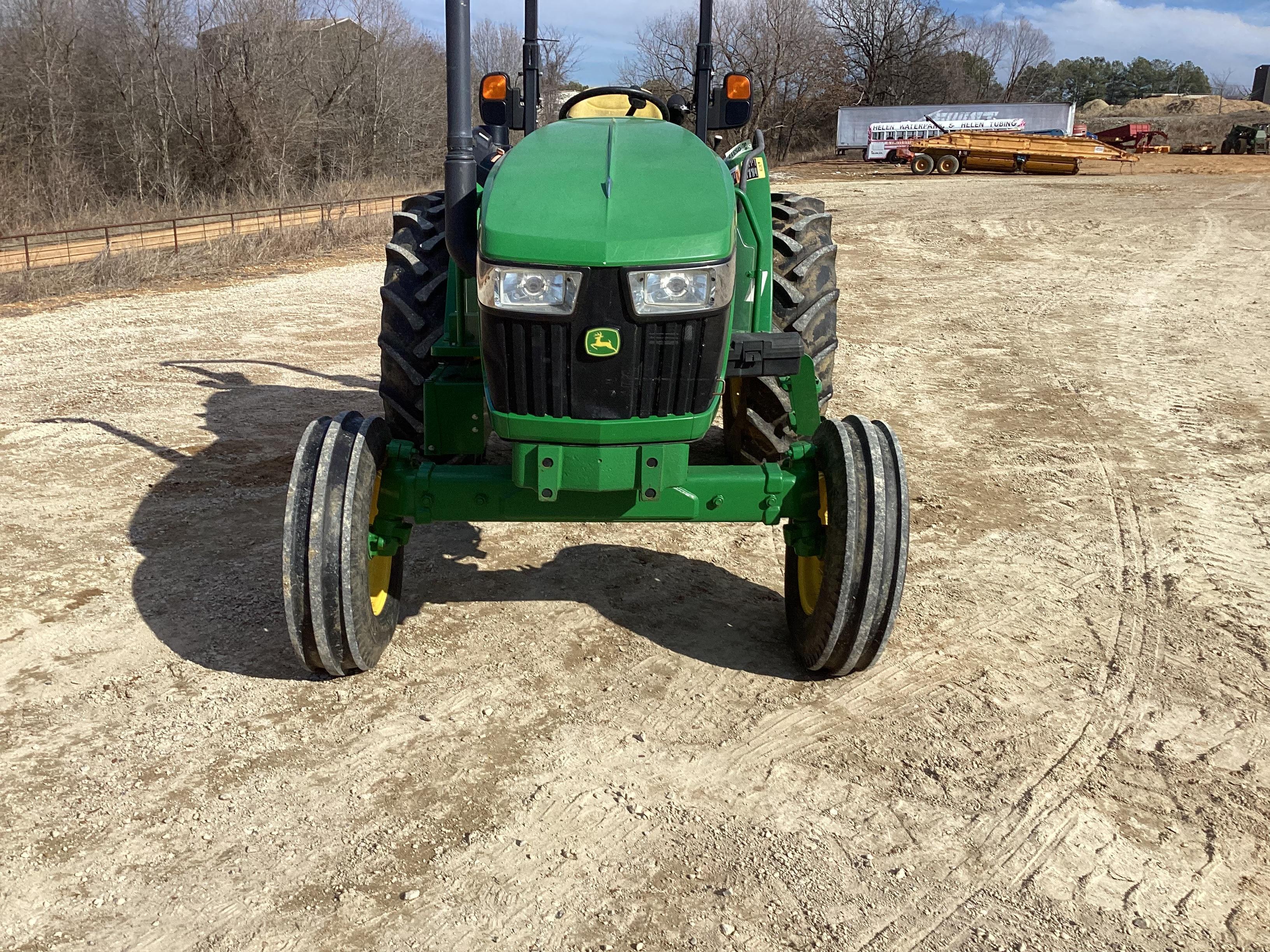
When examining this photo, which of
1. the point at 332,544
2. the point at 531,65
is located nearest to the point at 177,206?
the point at 531,65

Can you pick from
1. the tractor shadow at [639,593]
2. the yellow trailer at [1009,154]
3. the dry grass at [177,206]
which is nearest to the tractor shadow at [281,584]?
the tractor shadow at [639,593]

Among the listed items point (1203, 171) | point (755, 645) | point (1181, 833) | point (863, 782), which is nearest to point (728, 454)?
point (755, 645)

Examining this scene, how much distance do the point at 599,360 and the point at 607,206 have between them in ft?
1.52

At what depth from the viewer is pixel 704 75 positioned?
478 centimetres

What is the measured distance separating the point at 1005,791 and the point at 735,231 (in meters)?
1.95

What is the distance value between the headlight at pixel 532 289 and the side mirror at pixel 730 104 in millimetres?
1856

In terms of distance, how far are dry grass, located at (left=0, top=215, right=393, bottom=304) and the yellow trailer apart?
17.8 m

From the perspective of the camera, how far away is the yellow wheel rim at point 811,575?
3928 mm

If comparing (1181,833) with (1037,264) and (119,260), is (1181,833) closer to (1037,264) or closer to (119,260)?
(1037,264)

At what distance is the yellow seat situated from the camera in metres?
4.90

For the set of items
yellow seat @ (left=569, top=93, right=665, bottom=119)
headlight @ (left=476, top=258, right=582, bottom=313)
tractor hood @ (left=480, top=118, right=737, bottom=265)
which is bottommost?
headlight @ (left=476, top=258, right=582, bottom=313)

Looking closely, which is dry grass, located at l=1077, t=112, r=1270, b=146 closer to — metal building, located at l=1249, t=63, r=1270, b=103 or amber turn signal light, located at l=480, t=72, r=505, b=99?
metal building, located at l=1249, t=63, r=1270, b=103

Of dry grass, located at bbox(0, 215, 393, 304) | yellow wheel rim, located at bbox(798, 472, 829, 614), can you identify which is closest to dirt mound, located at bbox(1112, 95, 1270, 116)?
dry grass, located at bbox(0, 215, 393, 304)

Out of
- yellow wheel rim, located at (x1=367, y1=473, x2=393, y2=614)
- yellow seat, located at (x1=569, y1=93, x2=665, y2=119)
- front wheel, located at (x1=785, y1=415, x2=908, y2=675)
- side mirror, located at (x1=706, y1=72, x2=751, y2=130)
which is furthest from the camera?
yellow seat, located at (x1=569, y1=93, x2=665, y2=119)
